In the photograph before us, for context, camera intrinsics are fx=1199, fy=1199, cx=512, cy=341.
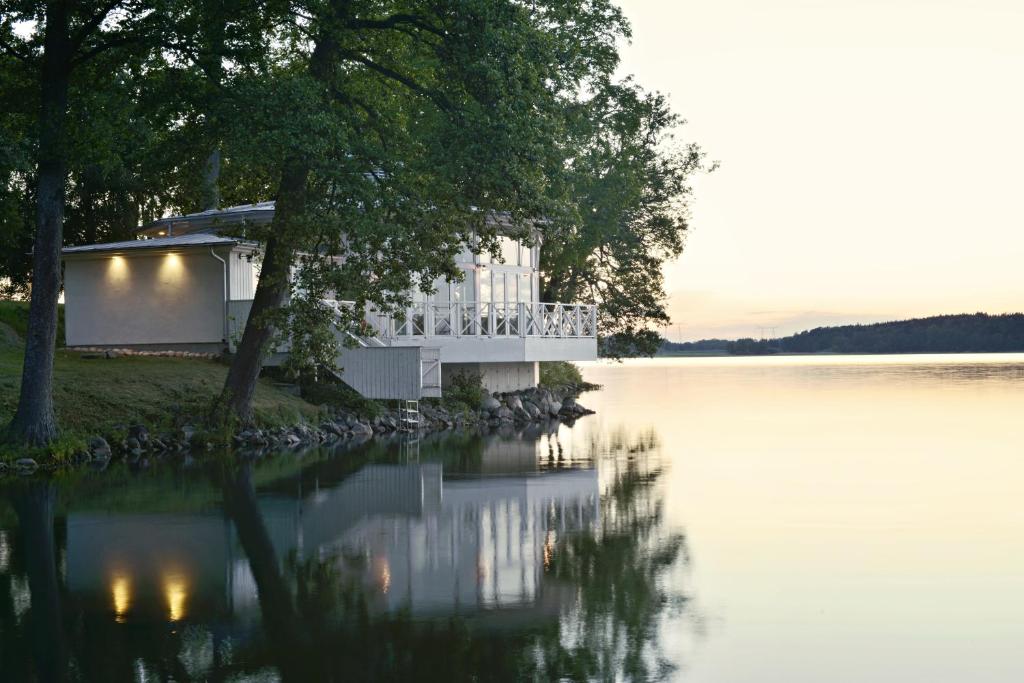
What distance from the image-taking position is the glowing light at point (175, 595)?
852 centimetres

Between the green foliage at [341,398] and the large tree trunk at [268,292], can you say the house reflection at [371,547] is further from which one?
the green foliage at [341,398]

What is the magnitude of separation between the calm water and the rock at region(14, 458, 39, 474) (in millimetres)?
1370

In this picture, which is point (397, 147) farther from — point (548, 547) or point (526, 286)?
point (526, 286)

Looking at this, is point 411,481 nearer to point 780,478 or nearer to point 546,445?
point 780,478

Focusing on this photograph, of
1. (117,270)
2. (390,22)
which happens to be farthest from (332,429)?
(117,270)

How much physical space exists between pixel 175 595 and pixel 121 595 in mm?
427

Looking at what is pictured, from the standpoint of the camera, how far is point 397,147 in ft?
72.8

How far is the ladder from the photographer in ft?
92.1

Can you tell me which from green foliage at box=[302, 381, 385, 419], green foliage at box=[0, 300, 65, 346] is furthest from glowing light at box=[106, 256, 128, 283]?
green foliage at box=[302, 381, 385, 419]

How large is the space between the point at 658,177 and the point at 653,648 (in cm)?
3882

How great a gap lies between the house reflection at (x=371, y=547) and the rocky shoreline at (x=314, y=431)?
6.00 meters

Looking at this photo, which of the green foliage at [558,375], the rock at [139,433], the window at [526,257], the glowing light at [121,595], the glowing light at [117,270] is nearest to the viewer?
the glowing light at [121,595]

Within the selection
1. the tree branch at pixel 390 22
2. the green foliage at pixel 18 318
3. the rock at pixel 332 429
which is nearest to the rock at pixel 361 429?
the rock at pixel 332 429

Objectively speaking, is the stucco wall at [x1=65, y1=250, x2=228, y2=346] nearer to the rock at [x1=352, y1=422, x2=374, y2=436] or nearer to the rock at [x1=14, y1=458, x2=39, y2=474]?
the rock at [x1=352, y1=422, x2=374, y2=436]
